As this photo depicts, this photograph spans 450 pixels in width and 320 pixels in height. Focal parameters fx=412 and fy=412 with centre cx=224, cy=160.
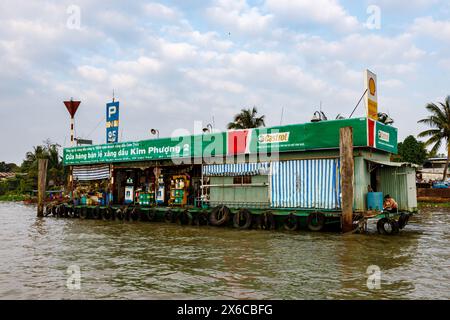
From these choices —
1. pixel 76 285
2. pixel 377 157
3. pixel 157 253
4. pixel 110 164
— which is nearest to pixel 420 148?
pixel 377 157

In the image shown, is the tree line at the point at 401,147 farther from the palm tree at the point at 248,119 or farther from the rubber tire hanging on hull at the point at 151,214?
the rubber tire hanging on hull at the point at 151,214

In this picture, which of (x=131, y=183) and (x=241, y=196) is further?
(x=131, y=183)

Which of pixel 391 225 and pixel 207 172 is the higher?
pixel 207 172

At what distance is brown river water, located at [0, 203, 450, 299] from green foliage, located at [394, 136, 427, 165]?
29.7m

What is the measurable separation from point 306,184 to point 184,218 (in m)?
6.54

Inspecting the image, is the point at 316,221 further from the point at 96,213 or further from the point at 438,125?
the point at 438,125

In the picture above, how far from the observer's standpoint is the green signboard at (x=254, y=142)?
1605 cm

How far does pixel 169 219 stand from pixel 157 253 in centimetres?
886

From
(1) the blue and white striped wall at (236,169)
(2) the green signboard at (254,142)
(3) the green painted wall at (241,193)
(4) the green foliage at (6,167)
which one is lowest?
(3) the green painted wall at (241,193)

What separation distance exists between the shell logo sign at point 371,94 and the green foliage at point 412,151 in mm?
28741

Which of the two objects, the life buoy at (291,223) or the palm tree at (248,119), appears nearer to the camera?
Answer: the life buoy at (291,223)

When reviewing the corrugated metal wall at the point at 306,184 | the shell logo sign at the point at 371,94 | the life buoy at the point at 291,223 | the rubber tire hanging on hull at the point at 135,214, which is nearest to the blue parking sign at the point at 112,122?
the rubber tire hanging on hull at the point at 135,214
